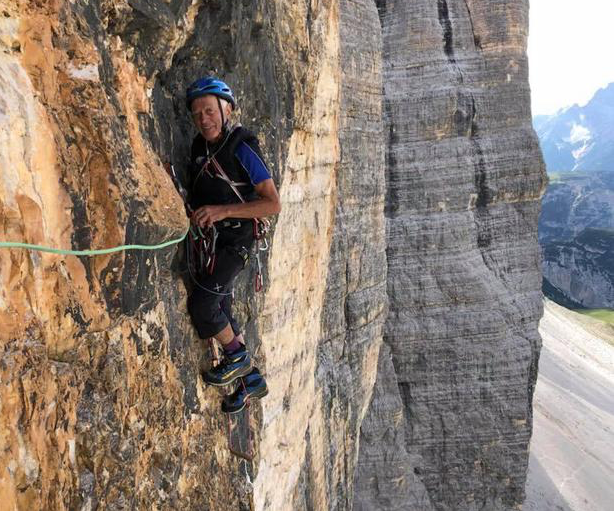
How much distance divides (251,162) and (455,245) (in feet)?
40.7

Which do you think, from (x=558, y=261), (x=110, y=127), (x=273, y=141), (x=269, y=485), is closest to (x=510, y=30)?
(x=273, y=141)

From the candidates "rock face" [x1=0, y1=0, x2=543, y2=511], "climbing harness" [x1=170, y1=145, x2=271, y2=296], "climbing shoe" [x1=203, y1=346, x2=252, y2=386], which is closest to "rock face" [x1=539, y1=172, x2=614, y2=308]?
"rock face" [x1=0, y1=0, x2=543, y2=511]

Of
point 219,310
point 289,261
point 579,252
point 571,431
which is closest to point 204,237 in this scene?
point 219,310

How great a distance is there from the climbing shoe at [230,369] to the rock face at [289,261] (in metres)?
0.12

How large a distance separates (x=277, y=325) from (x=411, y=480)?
10.6 m

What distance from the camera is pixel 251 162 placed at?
12.9 ft

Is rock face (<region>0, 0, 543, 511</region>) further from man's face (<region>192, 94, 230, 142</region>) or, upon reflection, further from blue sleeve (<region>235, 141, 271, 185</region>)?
blue sleeve (<region>235, 141, 271, 185</region>)

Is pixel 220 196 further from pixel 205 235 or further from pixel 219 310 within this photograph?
pixel 219 310

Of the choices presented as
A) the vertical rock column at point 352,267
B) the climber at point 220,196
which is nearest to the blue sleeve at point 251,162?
the climber at point 220,196

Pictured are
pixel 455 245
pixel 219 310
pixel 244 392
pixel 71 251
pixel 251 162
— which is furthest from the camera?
pixel 455 245

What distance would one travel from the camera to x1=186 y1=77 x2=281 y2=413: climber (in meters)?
3.87

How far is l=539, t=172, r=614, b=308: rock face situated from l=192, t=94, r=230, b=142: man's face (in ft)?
256

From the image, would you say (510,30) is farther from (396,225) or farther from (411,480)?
(411,480)

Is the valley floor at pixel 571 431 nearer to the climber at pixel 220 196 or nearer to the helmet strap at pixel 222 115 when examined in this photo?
the climber at pixel 220 196
